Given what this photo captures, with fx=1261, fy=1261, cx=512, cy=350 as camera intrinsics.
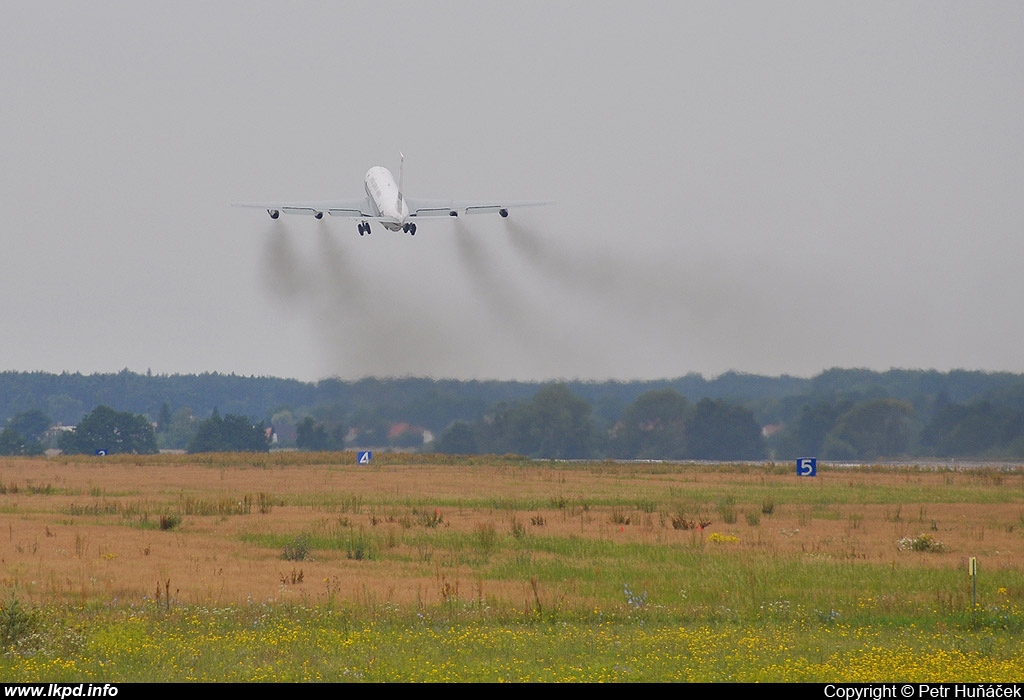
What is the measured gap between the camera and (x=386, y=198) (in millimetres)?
68312

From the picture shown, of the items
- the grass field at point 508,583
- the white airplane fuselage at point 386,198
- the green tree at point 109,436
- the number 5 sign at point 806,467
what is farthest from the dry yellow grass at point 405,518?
the green tree at point 109,436

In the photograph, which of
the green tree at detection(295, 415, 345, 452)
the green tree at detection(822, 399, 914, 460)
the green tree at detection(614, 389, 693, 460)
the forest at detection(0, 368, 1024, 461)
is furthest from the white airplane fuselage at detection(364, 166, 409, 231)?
the green tree at detection(822, 399, 914, 460)

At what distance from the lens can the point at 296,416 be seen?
128875mm

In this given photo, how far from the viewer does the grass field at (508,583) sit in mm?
19078

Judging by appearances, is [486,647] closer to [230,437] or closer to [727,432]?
[727,432]

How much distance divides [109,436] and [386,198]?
62293 millimetres

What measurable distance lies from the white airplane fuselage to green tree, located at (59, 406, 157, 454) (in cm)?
5722

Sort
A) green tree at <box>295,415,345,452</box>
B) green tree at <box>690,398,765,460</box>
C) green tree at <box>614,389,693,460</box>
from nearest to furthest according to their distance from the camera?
green tree at <box>690,398,765,460</box>, green tree at <box>295,415,345,452</box>, green tree at <box>614,389,693,460</box>

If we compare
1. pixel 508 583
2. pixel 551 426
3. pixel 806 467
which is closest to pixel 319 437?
pixel 551 426

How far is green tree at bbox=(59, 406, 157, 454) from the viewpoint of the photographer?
118 m

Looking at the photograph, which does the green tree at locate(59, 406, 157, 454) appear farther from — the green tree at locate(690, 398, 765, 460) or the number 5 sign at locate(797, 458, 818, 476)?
the number 5 sign at locate(797, 458, 818, 476)

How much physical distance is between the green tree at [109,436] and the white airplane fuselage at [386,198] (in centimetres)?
5722

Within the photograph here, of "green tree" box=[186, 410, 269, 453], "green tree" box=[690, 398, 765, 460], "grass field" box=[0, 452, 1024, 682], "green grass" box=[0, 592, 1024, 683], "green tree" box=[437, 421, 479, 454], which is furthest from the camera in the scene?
"green tree" box=[186, 410, 269, 453]

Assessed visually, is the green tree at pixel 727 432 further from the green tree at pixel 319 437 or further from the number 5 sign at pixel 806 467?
the green tree at pixel 319 437
